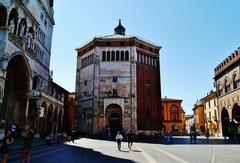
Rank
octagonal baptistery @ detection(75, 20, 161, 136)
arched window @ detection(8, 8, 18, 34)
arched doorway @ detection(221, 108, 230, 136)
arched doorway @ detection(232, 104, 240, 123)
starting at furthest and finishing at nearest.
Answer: arched doorway @ detection(221, 108, 230, 136)
octagonal baptistery @ detection(75, 20, 161, 136)
arched doorway @ detection(232, 104, 240, 123)
arched window @ detection(8, 8, 18, 34)

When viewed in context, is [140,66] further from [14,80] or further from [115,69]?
[14,80]

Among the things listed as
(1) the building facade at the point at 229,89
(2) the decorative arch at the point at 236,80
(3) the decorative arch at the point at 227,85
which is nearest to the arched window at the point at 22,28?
(1) the building facade at the point at 229,89

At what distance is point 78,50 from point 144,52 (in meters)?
15.8

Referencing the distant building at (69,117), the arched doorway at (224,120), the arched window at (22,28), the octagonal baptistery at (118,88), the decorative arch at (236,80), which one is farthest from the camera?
the distant building at (69,117)

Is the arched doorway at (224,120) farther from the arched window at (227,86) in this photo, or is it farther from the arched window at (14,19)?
the arched window at (14,19)

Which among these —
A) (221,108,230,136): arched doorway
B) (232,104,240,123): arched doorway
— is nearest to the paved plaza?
(232,104,240,123): arched doorway

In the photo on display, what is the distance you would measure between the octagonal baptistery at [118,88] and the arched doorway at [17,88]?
1730 centimetres

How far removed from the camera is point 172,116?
81.3 m

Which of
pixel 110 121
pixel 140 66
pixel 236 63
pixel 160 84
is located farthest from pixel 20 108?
pixel 236 63

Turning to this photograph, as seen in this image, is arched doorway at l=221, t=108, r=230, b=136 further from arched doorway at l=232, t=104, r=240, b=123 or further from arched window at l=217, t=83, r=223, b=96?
arched doorway at l=232, t=104, r=240, b=123

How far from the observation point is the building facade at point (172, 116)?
80.6m

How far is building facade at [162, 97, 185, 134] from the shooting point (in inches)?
3174

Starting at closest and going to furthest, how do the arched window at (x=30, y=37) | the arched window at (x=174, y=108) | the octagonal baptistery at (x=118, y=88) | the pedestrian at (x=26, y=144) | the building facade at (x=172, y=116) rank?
the pedestrian at (x=26, y=144) < the arched window at (x=30, y=37) < the octagonal baptistery at (x=118, y=88) < the building facade at (x=172, y=116) < the arched window at (x=174, y=108)

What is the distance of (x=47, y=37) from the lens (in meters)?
38.2
